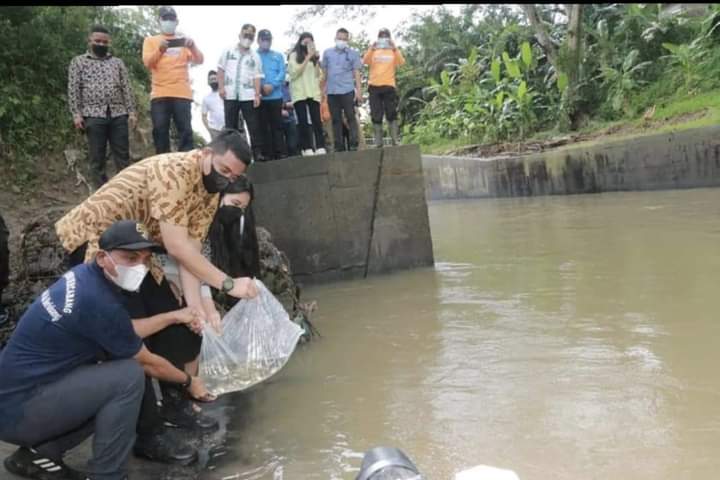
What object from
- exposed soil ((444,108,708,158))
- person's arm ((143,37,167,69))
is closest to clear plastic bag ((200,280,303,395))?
person's arm ((143,37,167,69))

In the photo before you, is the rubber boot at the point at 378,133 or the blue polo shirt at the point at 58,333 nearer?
the blue polo shirt at the point at 58,333

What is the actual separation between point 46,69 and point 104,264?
A: 8.06m

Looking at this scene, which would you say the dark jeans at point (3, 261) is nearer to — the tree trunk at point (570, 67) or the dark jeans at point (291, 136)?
→ the dark jeans at point (291, 136)

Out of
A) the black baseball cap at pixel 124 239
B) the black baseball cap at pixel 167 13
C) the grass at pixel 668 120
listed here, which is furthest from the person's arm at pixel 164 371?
the grass at pixel 668 120

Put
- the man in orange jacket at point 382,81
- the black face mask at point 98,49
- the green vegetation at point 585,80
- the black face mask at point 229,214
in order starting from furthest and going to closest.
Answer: the green vegetation at point 585,80, the man in orange jacket at point 382,81, the black face mask at point 98,49, the black face mask at point 229,214

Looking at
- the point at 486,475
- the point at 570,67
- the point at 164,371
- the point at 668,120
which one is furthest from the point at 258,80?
the point at 570,67

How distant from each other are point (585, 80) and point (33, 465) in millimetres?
16568

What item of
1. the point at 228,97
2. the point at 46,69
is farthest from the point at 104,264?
the point at 46,69

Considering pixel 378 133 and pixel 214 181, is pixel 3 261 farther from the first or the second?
pixel 378 133

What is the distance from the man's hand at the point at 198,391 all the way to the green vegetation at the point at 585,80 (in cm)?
1157

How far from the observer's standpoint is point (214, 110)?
8586 mm

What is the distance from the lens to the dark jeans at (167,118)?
21.4ft

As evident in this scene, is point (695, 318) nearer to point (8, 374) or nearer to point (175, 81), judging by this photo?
point (8, 374)

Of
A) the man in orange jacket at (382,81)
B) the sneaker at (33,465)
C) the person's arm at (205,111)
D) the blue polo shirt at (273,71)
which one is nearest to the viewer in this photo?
the sneaker at (33,465)
